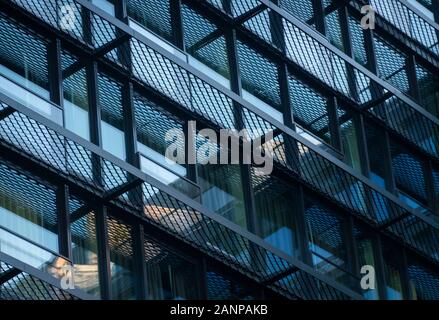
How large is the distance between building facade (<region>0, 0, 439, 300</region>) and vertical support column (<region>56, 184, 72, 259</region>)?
1.6 inches

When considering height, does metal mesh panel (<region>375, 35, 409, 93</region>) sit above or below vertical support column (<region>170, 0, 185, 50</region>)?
above

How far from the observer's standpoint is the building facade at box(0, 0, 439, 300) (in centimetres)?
4722

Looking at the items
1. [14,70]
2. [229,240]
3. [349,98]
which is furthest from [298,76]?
[14,70]

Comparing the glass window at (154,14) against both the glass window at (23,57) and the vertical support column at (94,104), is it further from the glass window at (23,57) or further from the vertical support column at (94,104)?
the glass window at (23,57)

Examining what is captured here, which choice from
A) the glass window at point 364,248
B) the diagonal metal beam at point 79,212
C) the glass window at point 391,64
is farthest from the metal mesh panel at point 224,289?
the glass window at point 391,64

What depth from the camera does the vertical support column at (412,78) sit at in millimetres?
60344

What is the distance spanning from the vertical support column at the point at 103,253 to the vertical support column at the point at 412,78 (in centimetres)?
1424

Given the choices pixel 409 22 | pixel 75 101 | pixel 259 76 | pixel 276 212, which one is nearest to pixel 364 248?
pixel 276 212

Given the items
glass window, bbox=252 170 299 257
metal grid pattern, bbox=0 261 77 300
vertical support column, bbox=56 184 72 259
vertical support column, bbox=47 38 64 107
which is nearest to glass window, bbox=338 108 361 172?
glass window, bbox=252 170 299 257

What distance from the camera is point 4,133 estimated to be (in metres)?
46.4

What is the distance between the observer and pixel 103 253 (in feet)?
157

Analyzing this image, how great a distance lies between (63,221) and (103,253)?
3.98 ft

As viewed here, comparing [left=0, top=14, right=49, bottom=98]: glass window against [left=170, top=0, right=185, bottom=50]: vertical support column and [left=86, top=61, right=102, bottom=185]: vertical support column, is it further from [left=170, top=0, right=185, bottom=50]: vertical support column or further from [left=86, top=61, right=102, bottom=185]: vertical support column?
[left=170, top=0, right=185, bottom=50]: vertical support column

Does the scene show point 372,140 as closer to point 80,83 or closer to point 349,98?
point 349,98
